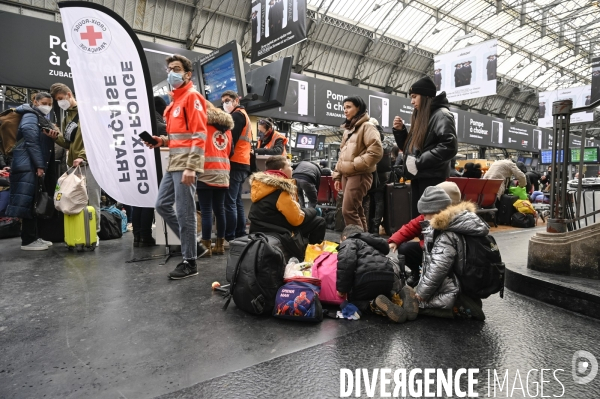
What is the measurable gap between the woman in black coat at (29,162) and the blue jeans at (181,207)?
2.27m

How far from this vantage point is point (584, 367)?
1.84m

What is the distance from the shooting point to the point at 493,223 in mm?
7746

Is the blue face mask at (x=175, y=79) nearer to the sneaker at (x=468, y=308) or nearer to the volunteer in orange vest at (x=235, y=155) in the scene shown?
the volunteer in orange vest at (x=235, y=155)

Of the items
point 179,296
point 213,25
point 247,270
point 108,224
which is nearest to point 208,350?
point 247,270

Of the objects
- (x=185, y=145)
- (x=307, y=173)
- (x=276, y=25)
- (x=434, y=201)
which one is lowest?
(x=434, y=201)

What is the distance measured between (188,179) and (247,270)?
1120 millimetres

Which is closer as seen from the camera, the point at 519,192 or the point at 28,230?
the point at 28,230

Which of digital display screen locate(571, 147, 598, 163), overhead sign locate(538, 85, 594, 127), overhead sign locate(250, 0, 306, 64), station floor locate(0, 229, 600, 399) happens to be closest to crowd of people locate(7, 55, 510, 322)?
station floor locate(0, 229, 600, 399)

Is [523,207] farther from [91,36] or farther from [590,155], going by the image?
[91,36]

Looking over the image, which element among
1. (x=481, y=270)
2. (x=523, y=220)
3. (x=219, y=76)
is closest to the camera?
(x=481, y=270)

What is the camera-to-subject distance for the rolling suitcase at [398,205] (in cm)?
568

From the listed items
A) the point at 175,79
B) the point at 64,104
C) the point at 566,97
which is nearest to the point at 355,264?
the point at 175,79

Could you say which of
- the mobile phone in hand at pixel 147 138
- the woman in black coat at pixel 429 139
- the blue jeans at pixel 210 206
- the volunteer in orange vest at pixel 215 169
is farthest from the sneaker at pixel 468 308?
the mobile phone in hand at pixel 147 138

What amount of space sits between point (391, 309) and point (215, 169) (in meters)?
2.44
